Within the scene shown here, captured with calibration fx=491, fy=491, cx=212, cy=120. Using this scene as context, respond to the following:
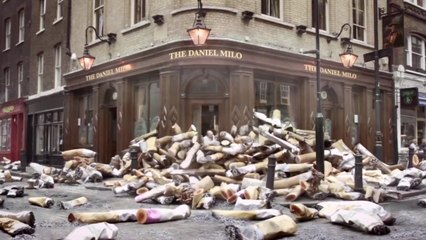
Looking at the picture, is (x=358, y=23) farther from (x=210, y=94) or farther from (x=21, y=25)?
(x=21, y=25)

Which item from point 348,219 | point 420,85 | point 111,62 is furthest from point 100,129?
point 420,85

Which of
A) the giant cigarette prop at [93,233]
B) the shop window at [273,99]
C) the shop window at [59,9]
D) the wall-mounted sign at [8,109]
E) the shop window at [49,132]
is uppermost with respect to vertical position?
the shop window at [59,9]

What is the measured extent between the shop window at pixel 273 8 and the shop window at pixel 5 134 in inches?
737

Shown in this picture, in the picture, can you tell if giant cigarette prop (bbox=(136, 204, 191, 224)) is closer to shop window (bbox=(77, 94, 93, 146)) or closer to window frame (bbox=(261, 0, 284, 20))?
window frame (bbox=(261, 0, 284, 20))

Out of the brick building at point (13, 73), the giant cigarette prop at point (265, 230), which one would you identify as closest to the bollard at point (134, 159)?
the giant cigarette prop at point (265, 230)

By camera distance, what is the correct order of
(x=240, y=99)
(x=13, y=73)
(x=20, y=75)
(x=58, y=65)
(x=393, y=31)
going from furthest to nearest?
(x=13, y=73) < (x=20, y=75) < (x=58, y=65) < (x=393, y=31) < (x=240, y=99)

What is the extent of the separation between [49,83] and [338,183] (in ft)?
55.0

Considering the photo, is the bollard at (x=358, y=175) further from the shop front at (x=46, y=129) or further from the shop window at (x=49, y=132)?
the shop window at (x=49, y=132)

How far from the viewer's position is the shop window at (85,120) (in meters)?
19.8

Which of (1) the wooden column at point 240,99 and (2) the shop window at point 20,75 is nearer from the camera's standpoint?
(1) the wooden column at point 240,99

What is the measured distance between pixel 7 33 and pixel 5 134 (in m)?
6.12

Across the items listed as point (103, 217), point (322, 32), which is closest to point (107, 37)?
point (322, 32)

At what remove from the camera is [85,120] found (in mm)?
20109

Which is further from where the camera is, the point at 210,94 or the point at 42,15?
the point at 42,15
